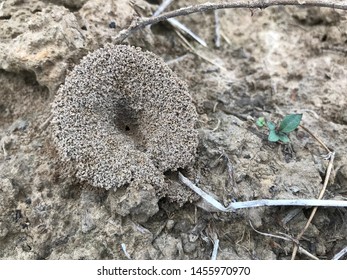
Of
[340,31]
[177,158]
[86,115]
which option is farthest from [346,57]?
[86,115]

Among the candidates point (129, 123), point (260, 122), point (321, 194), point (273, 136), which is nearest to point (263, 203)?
point (321, 194)

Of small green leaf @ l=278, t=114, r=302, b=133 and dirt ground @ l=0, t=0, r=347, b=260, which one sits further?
small green leaf @ l=278, t=114, r=302, b=133

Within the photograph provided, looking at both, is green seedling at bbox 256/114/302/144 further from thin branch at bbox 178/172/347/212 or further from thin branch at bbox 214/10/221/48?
thin branch at bbox 214/10/221/48

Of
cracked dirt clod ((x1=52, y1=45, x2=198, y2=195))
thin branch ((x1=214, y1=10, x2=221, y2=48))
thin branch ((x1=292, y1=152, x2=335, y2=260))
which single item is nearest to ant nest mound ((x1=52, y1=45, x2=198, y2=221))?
cracked dirt clod ((x1=52, y1=45, x2=198, y2=195))

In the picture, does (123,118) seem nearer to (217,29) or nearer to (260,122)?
(260,122)


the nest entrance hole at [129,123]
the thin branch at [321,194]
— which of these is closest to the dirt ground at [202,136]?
the thin branch at [321,194]

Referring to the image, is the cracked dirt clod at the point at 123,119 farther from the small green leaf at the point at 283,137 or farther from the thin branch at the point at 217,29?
the thin branch at the point at 217,29
